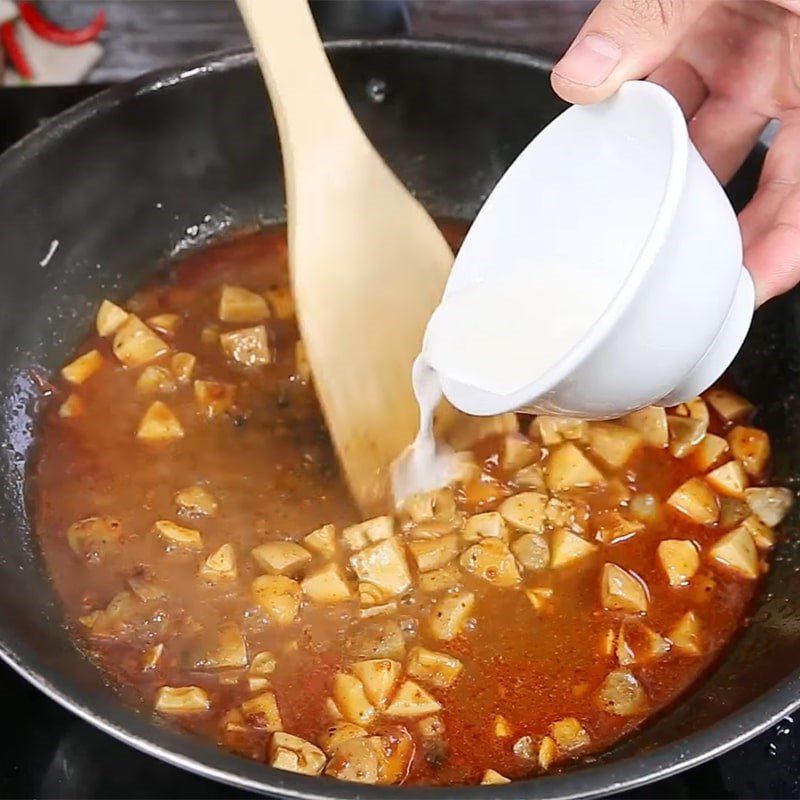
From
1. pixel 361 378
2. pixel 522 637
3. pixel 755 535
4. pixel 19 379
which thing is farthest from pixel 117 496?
pixel 755 535

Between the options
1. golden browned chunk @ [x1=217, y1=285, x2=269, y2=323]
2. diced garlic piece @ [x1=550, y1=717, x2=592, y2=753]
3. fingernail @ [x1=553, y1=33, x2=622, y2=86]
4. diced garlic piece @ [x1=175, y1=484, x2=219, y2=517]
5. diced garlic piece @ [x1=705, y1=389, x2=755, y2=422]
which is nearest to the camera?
fingernail @ [x1=553, y1=33, x2=622, y2=86]

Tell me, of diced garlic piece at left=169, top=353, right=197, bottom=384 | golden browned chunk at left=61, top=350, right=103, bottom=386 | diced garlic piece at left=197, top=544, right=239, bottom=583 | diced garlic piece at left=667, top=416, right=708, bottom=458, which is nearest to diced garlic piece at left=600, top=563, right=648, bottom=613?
diced garlic piece at left=667, top=416, right=708, bottom=458

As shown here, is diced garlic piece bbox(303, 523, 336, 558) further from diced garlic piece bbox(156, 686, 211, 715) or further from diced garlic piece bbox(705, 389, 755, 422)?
diced garlic piece bbox(705, 389, 755, 422)

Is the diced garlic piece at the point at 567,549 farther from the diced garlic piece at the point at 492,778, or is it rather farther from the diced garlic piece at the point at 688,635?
the diced garlic piece at the point at 492,778

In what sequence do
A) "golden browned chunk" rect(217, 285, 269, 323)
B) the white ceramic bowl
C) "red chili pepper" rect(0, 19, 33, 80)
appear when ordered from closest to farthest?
1. the white ceramic bowl
2. "golden browned chunk" rect(217, 285, 269, 323)
3. "red chili pepper" rect(0, 19, 33, 80)

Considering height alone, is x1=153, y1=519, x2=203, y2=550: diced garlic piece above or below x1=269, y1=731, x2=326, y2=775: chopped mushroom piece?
above

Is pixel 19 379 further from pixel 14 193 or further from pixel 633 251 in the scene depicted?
pixel 633 251

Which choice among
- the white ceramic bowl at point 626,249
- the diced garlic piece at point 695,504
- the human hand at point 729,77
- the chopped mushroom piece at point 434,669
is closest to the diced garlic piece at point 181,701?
the chopped mushroom piece at point 434,669

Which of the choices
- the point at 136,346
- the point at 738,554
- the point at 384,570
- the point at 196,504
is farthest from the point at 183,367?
the point at 738,554
